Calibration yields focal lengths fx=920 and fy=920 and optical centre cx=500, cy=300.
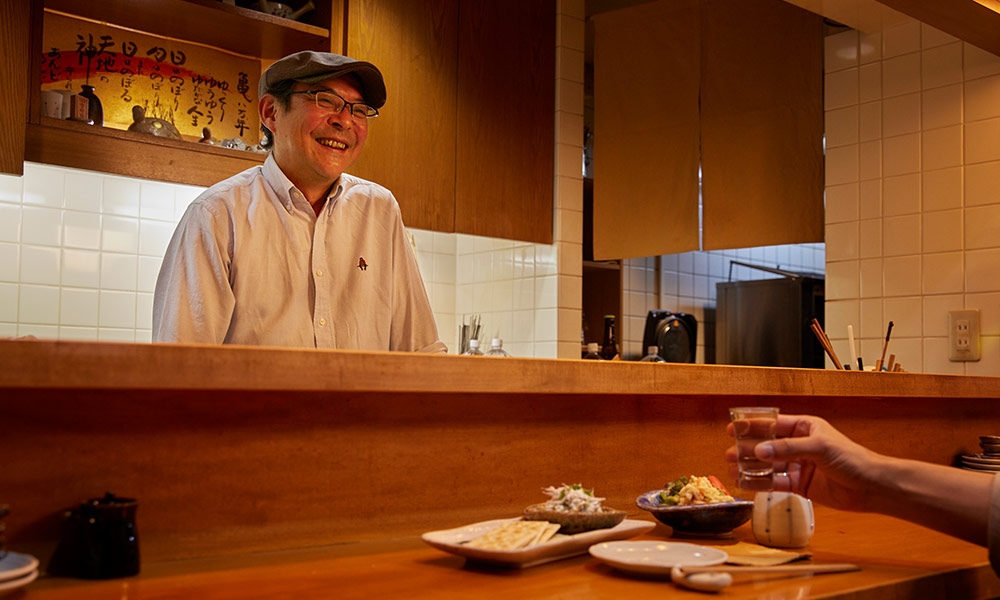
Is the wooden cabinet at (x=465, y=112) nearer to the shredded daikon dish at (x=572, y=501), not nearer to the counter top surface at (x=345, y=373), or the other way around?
the counter top surface at (x=345, y=373)

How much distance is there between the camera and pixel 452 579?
114cm

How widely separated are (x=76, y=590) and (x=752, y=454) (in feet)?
2.88

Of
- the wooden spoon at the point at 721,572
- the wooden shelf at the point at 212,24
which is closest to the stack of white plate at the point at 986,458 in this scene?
the wooden spoon at the point at 721,572

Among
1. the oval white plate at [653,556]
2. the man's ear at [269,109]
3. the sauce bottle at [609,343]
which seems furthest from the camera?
the sauce bottle at [609,343]

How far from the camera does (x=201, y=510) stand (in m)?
1.23

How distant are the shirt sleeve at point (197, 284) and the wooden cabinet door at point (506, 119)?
1522 mm

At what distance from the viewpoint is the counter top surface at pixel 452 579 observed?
41.7 inches

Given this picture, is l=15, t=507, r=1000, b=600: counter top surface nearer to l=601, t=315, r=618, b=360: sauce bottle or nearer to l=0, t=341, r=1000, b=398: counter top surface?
l=0, t=341, r=1000, b=398: counter top surface

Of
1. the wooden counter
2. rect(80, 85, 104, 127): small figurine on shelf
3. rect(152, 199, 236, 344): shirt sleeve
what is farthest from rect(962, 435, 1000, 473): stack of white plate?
rect(80, 85, 104, 127): small figurine on shelf

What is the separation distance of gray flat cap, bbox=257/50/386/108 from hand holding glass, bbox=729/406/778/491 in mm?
1380

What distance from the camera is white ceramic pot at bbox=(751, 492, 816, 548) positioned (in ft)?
4.50

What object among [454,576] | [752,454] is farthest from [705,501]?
[454,576]

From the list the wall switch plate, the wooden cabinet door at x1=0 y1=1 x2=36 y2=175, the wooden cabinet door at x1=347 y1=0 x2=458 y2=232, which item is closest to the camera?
the wooden cabinet door at x1=0 y1=1 x2=36 y2=175

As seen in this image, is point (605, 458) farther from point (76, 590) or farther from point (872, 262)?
point (872, 262)
